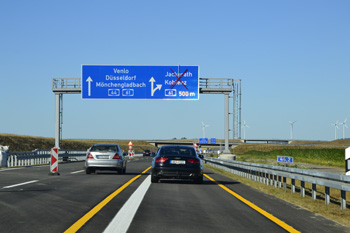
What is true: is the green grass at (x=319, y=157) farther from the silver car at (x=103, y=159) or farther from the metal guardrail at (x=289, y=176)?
the silver car at (x=103, y=159)

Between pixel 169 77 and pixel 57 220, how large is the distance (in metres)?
33.6

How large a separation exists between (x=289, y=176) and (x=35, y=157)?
24956 millimetres

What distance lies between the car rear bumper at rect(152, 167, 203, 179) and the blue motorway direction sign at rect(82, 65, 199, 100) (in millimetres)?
23716

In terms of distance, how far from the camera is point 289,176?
15.8m

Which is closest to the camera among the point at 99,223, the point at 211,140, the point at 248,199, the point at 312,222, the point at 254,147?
the point at 99,223

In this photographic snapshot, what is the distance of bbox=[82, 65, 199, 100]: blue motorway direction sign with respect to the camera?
42.1 metres

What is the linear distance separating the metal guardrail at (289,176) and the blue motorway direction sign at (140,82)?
8725 mm

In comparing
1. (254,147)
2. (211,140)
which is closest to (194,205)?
(211,140)

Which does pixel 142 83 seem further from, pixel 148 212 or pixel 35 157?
pixel 148 212

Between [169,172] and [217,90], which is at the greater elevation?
[217,90]

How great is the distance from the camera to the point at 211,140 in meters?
111

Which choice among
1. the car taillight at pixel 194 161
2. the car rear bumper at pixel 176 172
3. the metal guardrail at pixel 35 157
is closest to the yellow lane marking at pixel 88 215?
the car rear bumper at pixel 176 172

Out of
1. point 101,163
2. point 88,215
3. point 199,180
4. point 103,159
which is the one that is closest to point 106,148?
point 103,159

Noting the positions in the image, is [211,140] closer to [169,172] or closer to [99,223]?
[169,172]
